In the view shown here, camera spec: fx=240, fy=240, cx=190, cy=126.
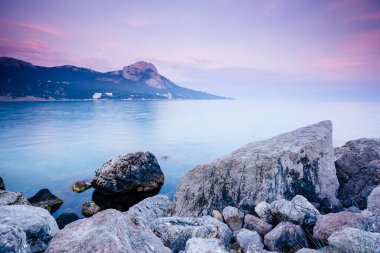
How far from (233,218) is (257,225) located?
75 centimetres

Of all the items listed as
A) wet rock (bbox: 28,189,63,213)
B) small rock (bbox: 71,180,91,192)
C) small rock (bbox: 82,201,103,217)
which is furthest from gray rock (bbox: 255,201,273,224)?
small rock (bbox: 71,180,91,192)

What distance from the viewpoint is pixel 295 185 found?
6934mm

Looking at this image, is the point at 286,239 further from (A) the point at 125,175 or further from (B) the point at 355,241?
(A) the point at 125,175

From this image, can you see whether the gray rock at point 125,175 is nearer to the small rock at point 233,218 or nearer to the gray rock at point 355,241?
the small rock at point 233,218

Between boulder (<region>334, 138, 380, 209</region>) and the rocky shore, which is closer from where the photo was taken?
the rocky shore

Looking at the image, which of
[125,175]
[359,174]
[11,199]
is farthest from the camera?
[125,175]

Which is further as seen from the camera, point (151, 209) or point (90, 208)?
point (90, 208)

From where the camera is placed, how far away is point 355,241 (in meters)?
3.41

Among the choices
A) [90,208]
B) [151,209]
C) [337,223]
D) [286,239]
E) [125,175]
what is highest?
[337,223]

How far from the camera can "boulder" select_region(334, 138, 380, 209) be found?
6983 millimetres

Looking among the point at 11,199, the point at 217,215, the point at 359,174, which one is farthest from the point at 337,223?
the point at 11,199

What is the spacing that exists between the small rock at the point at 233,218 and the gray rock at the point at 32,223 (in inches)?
155

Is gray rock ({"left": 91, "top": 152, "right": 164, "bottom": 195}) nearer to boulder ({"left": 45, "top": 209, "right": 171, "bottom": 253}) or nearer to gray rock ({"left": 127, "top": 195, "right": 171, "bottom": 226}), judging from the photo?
gray rock ({"left": 127, "top": 195, "right": 171, "bottom": 226})

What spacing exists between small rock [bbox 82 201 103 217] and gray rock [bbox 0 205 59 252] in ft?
29.6
